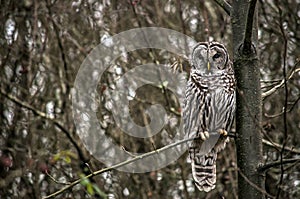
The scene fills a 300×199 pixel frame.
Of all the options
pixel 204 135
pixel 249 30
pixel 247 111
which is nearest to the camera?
pixel 249 30

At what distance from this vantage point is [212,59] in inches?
161

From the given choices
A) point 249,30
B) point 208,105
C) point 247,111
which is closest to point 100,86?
point 208,105

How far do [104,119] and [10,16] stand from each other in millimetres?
1560

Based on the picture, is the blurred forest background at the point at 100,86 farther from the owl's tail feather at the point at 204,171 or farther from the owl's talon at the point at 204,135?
the owl's talon at the point at 204,135

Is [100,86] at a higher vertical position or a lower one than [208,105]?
higher

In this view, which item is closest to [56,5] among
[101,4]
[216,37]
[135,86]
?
[101,4]

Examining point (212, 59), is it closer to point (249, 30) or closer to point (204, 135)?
point (204, 135)

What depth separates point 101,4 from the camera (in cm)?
645

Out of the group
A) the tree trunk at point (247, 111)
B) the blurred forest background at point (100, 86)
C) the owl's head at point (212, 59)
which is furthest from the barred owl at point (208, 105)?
the blurred forest background at point (100, 86)

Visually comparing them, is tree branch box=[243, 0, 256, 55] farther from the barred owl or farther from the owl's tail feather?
the owl's tail feather

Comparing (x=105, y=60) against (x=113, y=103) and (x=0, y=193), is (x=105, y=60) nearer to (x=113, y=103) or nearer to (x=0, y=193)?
(x=113, y=103)

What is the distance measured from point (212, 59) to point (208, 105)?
29 centimetres

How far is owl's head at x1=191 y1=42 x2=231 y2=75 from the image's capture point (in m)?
4.07

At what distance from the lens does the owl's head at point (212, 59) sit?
4070 millimetres
